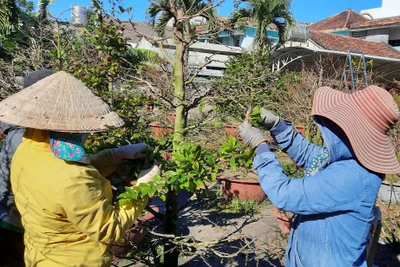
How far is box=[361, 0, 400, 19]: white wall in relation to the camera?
1018 inches

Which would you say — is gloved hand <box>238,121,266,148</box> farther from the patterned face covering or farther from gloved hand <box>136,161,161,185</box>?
the patterned face covering

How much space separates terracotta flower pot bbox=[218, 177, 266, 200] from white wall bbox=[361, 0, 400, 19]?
2529 centimetres

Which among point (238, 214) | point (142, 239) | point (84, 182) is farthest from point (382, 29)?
point (84, 182)

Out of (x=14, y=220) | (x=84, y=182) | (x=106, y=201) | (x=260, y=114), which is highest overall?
(x=260, y=114)

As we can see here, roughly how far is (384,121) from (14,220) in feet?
7.40

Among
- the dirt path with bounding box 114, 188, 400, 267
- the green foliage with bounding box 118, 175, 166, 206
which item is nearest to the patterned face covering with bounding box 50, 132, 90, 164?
the green foliage with bounding box 118, 175, 166, 206

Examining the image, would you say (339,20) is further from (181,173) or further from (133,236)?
(181,173)

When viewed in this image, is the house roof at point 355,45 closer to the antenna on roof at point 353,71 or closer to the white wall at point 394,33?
the white wall at point 394,33

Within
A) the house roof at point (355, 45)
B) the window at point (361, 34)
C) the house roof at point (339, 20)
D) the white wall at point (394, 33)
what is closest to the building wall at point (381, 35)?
the white wall at point (394, 33)

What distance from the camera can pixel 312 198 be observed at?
157 centimetres

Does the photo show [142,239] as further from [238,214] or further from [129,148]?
[238,214]

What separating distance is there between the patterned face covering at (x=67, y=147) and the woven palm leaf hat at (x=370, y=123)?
1.11m

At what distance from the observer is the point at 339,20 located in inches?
1036

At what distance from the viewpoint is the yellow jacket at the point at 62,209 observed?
149cm
